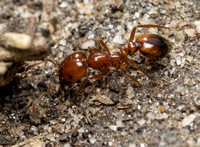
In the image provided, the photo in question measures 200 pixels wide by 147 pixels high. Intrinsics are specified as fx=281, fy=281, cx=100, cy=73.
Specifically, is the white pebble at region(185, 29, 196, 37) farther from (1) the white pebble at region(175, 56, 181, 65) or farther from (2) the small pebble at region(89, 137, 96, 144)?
(2) the small pebble at region(89, 137, 96, 144)

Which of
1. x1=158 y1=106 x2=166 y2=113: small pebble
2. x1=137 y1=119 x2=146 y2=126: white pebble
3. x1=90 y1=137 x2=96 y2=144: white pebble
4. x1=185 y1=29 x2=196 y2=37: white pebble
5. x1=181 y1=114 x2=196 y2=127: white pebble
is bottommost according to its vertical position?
x1=90 y1=137 x2=96 y2=144: white pebble

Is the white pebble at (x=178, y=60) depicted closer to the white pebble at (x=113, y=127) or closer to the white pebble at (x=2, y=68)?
the white pebble at (x=113, y=127)

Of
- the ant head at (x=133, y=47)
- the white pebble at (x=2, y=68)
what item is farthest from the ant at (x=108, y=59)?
the white pebble at (x=2, y=68)

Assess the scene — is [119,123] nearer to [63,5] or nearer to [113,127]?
[113,127]

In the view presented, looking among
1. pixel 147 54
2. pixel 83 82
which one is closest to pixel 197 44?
pixel 147 54

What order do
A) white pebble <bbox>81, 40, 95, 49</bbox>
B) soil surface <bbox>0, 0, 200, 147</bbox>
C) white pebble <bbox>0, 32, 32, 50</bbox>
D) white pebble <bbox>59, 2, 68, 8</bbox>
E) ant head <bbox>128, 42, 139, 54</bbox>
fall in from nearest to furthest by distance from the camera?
white pebble <bbox>0, 32, 32, 50</bbox> → soil surface <bbox>0, 0, 200, 147</bbox> → ant head <bbox>128, 42, 139, 54</bbox> → white pebble <bbox>81, 40, 95, 49</bbox> → white pebble <bbox>59, 2, 68, 8</bbox>

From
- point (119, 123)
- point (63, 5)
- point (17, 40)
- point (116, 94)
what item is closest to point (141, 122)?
point (119, 123)

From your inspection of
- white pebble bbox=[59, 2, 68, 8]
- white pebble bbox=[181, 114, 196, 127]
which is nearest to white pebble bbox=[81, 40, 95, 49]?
white pebble bbox=[59, 2, 68, 8]
